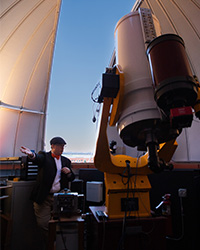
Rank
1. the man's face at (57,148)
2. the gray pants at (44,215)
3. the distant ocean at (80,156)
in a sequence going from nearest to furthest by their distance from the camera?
the gray pants at (44,215)
the man's face at (57,148)
the distant ocean at (80,156)

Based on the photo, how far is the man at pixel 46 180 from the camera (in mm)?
2289

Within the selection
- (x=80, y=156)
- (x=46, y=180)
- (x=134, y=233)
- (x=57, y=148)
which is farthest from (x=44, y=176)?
(x=80, y=156)

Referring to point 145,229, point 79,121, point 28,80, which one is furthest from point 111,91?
point 79,121

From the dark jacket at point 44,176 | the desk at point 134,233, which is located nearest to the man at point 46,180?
the dark jacket at point 44,176

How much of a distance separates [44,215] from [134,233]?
1.48 meters

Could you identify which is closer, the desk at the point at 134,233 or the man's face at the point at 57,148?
the desk at the point at 134,233

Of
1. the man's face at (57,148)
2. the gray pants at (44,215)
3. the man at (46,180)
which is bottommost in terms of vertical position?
the gray pants at (44,215)

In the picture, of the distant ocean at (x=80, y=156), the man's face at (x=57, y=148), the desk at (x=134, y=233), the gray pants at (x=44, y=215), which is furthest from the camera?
the distant ocean at (x=80, y=156)

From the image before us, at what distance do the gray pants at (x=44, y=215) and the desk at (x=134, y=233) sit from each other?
1.25 meters

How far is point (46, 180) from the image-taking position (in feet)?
7.80

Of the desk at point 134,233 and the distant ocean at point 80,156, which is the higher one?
the distant ocean at point 80,156

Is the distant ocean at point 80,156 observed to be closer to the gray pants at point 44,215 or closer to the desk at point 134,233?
the gray pants at point 44,215

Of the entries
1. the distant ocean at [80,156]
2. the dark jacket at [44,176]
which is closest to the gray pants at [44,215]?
the dark jacket at [44,176]

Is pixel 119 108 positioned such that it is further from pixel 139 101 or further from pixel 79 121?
pixel 79 121
